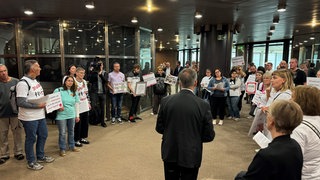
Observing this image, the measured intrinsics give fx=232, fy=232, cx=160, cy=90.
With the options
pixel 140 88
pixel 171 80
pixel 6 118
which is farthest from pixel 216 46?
pixel 6 118

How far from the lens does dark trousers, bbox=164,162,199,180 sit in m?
2.02

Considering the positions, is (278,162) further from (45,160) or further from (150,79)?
(150,79)

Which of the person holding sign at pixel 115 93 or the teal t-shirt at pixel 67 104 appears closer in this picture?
the teal t-shirt at pixel 67 104

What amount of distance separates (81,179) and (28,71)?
165cm

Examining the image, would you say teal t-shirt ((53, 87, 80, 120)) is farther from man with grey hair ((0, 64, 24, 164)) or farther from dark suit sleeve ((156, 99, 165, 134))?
dark suit sleeve ((156, 99, 165, 134))

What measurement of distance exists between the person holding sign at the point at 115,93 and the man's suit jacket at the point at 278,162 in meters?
4.70

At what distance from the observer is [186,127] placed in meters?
1.92

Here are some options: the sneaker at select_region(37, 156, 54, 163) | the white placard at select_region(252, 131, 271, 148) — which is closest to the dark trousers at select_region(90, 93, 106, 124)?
the sneaker at select_region(37, 156, 54, 163)

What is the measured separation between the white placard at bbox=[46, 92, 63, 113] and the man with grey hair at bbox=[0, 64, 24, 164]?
59cm

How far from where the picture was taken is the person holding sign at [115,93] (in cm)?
567

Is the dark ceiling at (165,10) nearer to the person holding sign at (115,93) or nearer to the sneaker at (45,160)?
the person holding sign at (115,93)

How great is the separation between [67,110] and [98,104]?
2022 mm

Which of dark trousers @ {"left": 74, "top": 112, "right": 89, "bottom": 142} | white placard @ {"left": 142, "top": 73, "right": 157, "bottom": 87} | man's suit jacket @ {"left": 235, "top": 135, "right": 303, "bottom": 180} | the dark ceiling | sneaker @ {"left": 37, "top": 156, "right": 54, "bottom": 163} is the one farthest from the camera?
white placard @ {"left": 142, "top": 73, "right": 157, "bottom": 87}

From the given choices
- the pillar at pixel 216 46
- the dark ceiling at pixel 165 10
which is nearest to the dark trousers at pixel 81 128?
the dark ceiling at pixel 165 10
